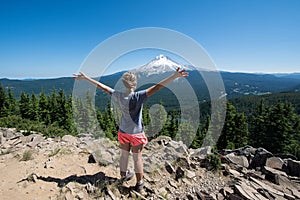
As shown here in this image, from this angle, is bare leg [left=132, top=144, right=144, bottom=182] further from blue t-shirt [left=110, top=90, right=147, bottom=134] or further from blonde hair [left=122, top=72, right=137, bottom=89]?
blonde hair [left=122, top=72, right=137, bottom=89]

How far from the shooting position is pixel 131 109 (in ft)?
12.6

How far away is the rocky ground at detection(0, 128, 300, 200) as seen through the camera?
427 cm

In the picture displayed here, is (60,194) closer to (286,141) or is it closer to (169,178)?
(169,178)

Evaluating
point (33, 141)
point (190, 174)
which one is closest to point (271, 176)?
point (190, 174)

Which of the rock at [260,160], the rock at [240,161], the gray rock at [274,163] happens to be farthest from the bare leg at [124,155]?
the gray rock at [274,163]

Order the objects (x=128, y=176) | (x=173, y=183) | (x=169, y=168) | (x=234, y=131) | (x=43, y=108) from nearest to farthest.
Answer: (x=128, y=176)
(x=173, y=183)
(x=169, y=168)
(x=234, y=131)
(x=43, y=108)

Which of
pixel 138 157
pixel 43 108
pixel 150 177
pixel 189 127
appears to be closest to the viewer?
pixel 138 157

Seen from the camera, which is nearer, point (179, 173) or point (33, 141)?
point (179, 173)

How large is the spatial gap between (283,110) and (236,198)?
1197 inches

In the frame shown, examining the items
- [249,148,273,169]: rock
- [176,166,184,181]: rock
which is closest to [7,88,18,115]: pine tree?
[176,166,184,181]: rock

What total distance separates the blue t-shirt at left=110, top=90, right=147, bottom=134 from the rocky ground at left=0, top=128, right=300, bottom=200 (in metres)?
1.50

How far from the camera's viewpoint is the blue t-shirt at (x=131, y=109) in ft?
12.4

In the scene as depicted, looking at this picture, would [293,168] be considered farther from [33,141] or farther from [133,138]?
[33,141]

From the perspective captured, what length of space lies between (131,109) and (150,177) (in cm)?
226
